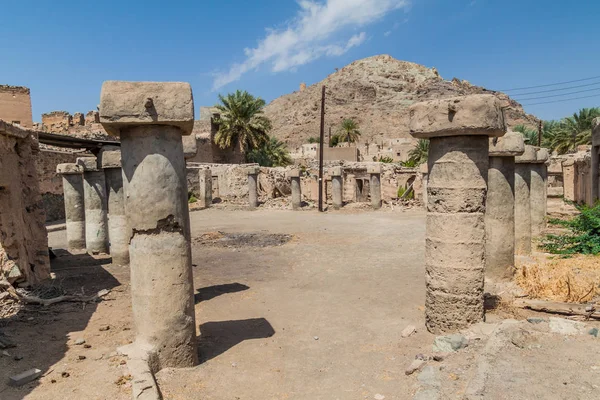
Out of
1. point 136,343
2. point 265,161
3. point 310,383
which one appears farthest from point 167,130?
point 265,161

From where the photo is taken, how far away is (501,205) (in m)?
7.54

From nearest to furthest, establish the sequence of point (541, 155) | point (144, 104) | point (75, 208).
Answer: point (144, 104), point (541, 155), point (75, 208)

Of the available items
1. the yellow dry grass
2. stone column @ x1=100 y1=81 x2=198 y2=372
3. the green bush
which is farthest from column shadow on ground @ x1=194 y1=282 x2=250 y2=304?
the green bush

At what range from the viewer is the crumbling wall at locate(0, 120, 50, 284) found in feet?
23.0

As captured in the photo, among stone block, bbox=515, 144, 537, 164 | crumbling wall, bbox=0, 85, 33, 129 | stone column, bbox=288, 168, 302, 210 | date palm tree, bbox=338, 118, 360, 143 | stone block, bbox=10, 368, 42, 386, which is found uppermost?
date palm tree, bbox=338, 118, 360, 143

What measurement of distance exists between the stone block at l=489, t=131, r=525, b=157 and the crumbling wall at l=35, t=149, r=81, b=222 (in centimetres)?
1930

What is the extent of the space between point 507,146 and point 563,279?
234cm

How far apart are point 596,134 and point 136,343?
11.5m

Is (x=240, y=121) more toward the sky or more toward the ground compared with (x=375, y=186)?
more toward the sky

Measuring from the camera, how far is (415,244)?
12.4m

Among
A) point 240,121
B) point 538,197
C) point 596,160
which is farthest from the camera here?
point 240,121

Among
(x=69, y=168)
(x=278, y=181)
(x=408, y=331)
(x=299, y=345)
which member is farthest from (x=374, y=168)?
(x=299, y=345)

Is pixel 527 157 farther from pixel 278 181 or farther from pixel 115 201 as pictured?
pixel 278 181

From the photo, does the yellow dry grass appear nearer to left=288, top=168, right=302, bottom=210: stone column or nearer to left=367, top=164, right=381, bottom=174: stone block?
left=367, top=164, right=381, bottom=174: stone block
